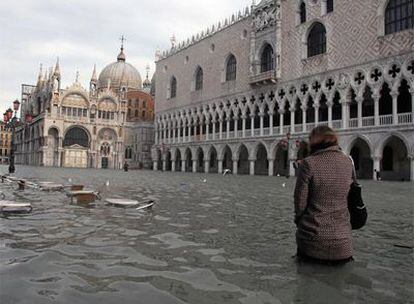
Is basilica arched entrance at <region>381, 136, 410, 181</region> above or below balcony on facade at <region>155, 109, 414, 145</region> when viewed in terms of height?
below

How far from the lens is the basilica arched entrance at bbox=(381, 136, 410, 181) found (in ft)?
96.0

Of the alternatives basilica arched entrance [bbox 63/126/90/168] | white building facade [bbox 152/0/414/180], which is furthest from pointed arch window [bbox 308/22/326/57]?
basilica arched entrance [bbox 63/126/90/168]

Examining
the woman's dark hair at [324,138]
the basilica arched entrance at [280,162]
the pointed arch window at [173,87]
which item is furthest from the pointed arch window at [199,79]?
the woman's dark hair at [324,138]

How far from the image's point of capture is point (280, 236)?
6078 millimetres

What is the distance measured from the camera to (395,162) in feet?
98.0

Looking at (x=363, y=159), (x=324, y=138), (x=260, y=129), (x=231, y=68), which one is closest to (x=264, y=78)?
(x=260, y=129)

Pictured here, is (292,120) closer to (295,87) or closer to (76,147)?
(295,87)

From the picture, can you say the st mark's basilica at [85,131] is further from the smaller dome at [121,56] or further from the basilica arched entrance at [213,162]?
the basilica arched entrance at [213,162]

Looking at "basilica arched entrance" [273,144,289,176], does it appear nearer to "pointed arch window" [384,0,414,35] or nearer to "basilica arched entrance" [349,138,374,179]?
"basilica arched entrance" [349,138,374,179]

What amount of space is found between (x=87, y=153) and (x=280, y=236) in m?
62.6

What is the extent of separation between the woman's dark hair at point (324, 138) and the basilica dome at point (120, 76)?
7791cm

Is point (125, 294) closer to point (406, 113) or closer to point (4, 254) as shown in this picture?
point (4, 254)

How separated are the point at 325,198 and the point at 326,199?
2 cm

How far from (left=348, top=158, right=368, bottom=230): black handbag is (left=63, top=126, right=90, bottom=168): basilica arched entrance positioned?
63.8 m
